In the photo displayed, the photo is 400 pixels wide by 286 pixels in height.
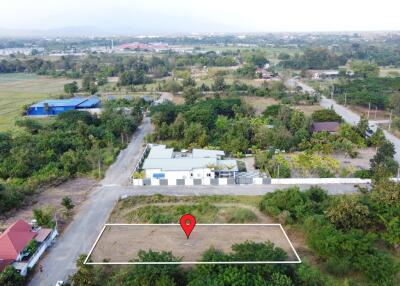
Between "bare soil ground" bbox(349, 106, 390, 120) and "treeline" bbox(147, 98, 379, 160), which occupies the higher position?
"treeline" bbox(147, 98, 379, 160)

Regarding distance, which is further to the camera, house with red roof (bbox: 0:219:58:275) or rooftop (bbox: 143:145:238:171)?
rooftop (bbox: 143:145:238:171)

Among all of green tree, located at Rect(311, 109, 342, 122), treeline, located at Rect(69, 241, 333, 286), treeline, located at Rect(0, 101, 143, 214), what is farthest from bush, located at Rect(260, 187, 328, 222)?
green tree, located at Rect(311, 109, 342, 122)

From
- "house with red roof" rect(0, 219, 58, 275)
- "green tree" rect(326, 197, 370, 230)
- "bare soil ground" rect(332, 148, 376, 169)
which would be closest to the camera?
"house with red roof" rect(0, 219, 58, 275)

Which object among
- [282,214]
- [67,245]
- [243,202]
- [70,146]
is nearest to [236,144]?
[243,202]

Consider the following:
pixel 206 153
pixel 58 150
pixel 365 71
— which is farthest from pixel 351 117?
pixel 58 150

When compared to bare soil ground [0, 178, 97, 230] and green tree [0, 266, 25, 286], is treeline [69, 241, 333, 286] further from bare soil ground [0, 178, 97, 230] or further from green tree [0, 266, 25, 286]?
bare soil ground [0, 178, 97, 230]

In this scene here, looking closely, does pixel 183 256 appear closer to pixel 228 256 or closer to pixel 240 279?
pixel 228 256

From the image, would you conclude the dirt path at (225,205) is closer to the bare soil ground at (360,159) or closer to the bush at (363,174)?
the bush at (363,174)

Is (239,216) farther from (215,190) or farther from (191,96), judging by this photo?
(191,96)
